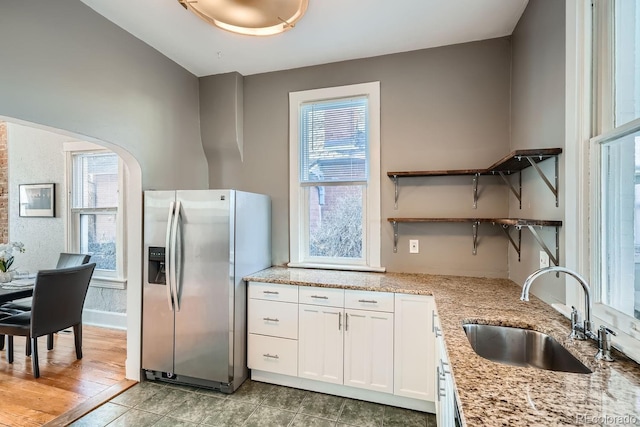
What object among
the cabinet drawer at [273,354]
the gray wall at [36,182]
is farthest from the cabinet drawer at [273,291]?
the gray wall at [36,182]

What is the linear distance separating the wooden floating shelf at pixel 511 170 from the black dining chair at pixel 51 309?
295 centimetres

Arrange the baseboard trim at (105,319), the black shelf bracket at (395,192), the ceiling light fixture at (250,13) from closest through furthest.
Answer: the ceiling light fixture at (250,13), the black shelf bracket at (395,192), the baseboard trim at (105,319)

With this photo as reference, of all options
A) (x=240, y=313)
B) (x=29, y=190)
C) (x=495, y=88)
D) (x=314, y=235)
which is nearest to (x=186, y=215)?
(x=240, y=313)

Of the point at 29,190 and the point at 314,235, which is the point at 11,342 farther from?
the point at 314,235

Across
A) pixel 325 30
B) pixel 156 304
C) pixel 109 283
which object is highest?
pixel 325 30

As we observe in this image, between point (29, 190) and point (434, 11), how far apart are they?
5.02 meters

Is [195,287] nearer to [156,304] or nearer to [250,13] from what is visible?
[156,304]

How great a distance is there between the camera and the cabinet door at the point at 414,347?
211 centimetres

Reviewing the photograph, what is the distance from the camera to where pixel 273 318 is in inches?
97.8

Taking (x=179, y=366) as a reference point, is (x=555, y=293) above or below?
above

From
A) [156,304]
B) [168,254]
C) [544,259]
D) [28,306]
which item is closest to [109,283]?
[28,306]

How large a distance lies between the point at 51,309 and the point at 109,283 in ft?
3.66

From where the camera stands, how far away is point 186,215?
243 centimetres

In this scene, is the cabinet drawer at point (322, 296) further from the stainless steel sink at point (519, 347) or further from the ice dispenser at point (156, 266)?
the ice dispenser at point (156, 266)
